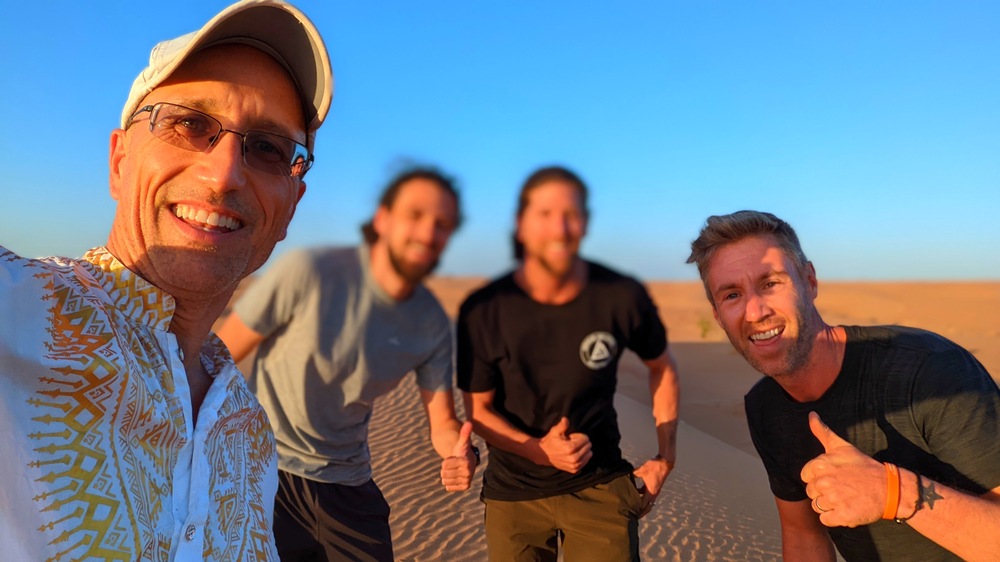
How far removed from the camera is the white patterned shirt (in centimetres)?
99

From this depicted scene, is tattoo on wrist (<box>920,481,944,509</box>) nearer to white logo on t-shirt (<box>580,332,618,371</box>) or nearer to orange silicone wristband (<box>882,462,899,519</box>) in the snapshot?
orange silicone wristband (<box>882,462,899,519</box>)

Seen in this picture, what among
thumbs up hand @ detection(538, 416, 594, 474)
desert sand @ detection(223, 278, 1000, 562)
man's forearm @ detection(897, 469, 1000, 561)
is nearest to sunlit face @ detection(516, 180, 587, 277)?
desert sand @ detection(223, 278, 1000, 562)

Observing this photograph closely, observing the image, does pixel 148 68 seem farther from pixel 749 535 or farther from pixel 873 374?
pixel 749 535

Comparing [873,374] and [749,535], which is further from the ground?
[873,374]

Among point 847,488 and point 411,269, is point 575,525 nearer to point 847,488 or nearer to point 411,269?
point 847,488

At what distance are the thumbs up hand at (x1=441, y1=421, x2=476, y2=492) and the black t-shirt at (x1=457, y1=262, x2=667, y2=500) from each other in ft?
1.36

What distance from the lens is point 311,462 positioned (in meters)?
2.72

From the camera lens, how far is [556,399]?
9.43 feet

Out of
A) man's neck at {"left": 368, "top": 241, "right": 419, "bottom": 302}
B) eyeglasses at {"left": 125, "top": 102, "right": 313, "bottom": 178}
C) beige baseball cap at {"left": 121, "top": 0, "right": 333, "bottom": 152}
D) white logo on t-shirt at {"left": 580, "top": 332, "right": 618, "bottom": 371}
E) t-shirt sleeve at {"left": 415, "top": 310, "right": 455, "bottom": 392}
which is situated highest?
beige baseball cap at {"left": 121, "top": 0, "right": 333, "bottom": 152}

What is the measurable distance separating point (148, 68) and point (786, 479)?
2.58 metres

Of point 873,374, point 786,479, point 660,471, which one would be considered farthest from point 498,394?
point 873,374

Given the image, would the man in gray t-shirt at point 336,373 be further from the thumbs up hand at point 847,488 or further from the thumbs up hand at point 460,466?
the thumbs up hand at point 847,488

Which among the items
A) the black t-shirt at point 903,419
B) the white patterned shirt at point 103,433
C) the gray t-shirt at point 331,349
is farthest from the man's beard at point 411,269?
the black t-shirt at point 903,419

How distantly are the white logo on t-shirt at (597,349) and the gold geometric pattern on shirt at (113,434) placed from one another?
1686 mm
